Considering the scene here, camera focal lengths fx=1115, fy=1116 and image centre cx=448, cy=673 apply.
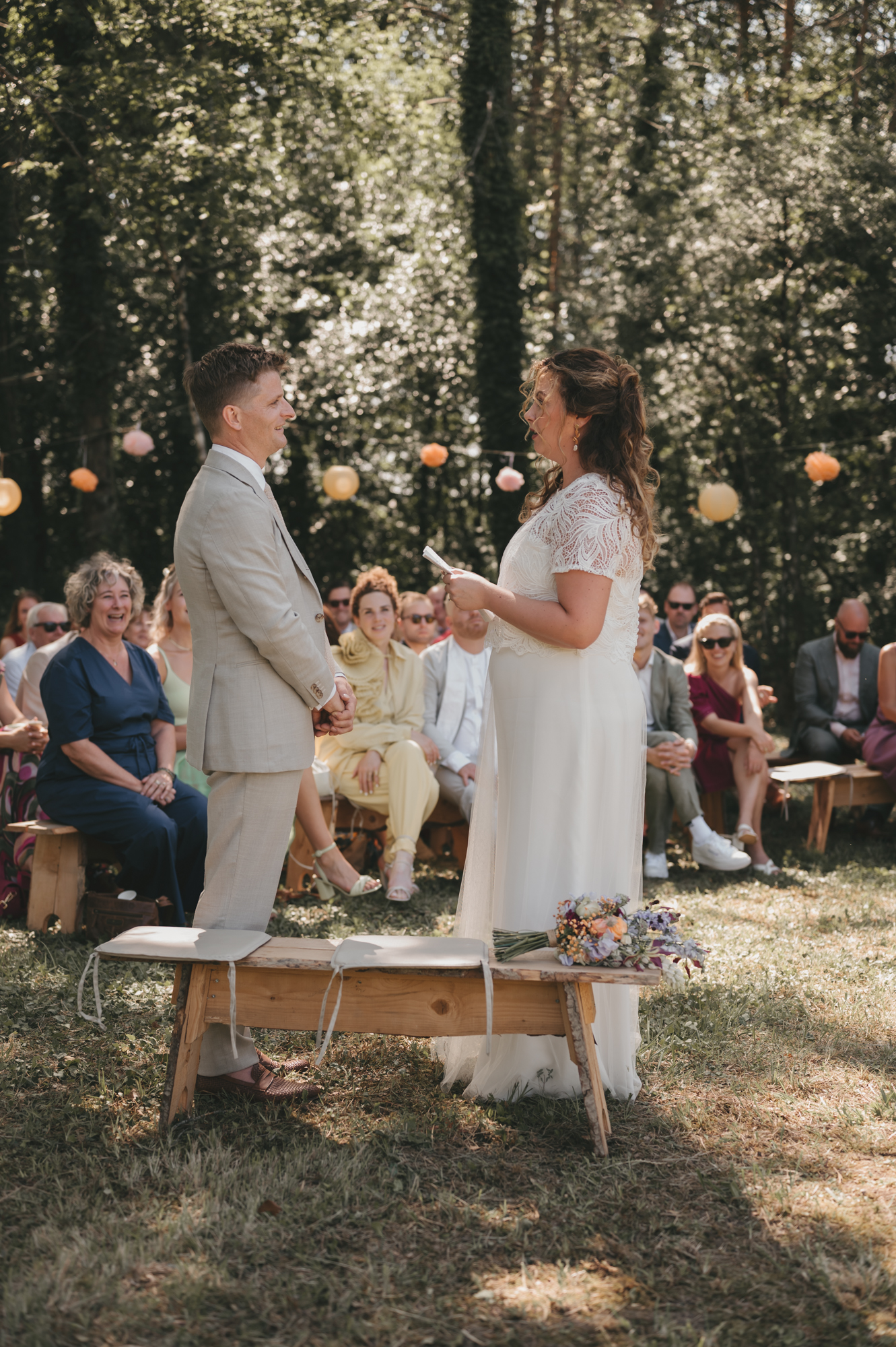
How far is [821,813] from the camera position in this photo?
7227 millimetres

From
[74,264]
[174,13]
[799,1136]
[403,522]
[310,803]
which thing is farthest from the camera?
[403,522]

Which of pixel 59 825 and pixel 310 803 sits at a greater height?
pixel 310 803

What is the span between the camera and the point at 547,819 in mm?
3281

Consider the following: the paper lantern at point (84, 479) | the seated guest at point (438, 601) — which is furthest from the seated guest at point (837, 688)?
the paper lantern at point (84, 479)

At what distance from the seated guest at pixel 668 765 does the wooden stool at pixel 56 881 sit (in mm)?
3205

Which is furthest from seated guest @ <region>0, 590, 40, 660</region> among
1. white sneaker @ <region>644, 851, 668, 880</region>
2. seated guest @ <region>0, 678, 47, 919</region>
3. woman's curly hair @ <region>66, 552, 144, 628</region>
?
white sneaker @ <region>644, 851, 668, 880</region>

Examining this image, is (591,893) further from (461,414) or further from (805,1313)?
(461,414)

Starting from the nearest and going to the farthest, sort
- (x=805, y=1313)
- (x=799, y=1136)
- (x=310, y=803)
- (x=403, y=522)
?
(x=805, y=1313) → (x=799, y=1136) → (x=310, y=803) → (x=403, y=522)

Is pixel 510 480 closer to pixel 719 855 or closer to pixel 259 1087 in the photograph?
pixel 719 855

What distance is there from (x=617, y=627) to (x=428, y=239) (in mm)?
13348

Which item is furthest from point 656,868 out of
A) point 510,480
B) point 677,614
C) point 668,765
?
point 510,480

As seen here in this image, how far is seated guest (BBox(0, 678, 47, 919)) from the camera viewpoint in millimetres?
5375

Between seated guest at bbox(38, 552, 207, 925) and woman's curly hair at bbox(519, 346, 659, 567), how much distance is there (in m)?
2.64

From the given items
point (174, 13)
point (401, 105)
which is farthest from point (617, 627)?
point (401, 105)
